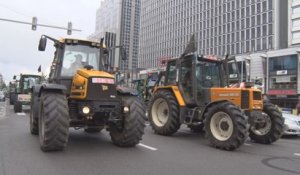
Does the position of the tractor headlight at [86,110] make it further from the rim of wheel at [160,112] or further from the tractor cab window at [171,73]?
the tractor cab window at [171,73]

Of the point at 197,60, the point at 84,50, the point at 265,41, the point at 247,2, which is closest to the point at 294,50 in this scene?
the point at 265,41

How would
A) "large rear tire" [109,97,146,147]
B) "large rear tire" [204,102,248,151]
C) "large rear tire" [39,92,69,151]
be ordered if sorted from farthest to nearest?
"large rear tire" [204,102,248,151] < "large rear tire" [109,97,146,147] < "large rear tire" [39,92,69,151]

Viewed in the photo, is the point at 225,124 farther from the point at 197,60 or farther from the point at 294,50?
the point at 294,50

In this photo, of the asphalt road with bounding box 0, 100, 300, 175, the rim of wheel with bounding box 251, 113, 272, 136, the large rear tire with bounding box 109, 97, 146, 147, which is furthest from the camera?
the rim of wheel with bounding box 251, 113, 272, 136

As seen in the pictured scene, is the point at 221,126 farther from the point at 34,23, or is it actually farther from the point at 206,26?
the point at 206,26

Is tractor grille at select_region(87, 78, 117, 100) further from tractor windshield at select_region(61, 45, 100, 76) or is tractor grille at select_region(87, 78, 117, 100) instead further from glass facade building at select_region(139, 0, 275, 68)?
glass facade building at select_region(139, 0, 275, 68)

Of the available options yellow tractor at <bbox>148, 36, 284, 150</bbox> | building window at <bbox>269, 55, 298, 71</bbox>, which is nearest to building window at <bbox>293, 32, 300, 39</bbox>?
building window at <bbox>269, 55, 298, 71</bbox>

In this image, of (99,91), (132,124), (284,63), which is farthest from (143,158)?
(284,63)

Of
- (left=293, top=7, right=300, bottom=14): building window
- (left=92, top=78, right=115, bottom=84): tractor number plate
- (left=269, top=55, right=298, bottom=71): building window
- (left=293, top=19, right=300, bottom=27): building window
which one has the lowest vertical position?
(left=92, top=78, right=115, bottom=84): tractor number plate

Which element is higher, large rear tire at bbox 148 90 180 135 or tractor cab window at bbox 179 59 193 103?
tractor cab window at bbox 179 59 193 103

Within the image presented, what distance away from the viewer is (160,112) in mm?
13727

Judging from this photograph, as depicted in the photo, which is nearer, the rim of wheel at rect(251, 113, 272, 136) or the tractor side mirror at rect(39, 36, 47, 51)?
the tractor side mirror at rect(39, 36, 47, 51)

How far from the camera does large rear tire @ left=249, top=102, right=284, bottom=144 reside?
11.5 metres

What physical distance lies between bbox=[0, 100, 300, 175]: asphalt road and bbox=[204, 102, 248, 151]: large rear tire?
0.91 ft
